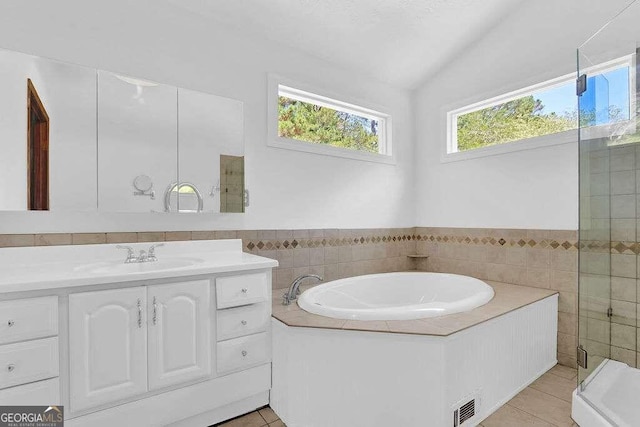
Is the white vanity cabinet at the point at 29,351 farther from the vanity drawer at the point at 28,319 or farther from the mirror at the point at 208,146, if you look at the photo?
the mirror at the point at 208,146

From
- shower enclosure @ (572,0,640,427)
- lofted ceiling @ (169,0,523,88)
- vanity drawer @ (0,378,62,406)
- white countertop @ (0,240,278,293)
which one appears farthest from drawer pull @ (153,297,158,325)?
shower enclosure @ (572,0,640,427)

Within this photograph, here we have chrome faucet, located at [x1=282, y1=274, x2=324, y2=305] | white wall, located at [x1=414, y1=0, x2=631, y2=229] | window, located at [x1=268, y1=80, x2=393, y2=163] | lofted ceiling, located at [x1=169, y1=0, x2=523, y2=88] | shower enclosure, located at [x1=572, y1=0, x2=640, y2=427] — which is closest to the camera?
shower enclosure, located at [x1=572, y1=0, x2=640, y2=427]

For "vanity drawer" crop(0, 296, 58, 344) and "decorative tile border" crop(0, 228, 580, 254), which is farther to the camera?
"decorative tile border" crop(0, 228, 580, 254)

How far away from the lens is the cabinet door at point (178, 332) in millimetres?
1532

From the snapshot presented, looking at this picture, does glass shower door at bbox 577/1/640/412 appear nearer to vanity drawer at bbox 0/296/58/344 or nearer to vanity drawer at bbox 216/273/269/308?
vanity drawer at bbox 216/273/269/308

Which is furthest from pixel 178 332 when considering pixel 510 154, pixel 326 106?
pixel 510 154

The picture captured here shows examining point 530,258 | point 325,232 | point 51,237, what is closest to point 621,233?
point 530,258

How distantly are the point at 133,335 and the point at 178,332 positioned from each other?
198 mm

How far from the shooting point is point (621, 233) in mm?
2027

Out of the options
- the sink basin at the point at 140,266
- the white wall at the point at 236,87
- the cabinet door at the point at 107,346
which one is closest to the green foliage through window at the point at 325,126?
the white wall at the point at 236,87

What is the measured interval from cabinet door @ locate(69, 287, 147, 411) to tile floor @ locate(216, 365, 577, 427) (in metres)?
0.62

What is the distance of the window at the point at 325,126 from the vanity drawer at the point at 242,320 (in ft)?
4.17

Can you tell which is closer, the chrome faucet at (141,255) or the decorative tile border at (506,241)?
the chrome faucet at (141,255)

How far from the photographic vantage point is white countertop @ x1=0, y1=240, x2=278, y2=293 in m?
1.32
